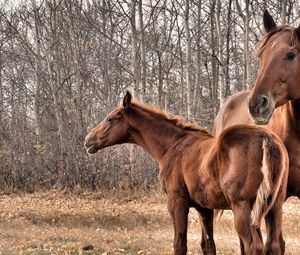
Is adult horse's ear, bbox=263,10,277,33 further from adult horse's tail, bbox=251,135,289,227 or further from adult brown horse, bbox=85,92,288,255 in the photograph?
adult horse's tail, bbox=251,135,289,227

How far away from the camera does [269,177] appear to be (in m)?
4.68

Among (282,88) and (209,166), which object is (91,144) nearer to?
(209,166)

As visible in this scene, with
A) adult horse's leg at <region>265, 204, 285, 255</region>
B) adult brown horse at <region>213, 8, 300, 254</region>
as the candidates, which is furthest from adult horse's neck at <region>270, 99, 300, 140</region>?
adult horse's leg at <region>265, 204, 285, 255</region>

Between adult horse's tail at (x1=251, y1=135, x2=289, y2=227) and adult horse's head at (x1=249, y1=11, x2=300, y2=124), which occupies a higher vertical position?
adult horse's head at (x1=249, y1=11, x2=300, y2=124)

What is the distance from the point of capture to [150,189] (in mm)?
15320

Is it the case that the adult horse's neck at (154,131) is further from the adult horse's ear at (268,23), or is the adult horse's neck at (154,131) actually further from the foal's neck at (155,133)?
the adult horse's ear at (268,23)

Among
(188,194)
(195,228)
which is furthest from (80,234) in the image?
(188,194)

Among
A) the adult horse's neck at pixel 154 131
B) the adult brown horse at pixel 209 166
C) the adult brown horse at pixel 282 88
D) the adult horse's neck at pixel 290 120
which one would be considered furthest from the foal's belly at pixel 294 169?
the adult horse's neck at pixel 154 131

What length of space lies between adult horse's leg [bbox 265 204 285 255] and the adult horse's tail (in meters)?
0.19

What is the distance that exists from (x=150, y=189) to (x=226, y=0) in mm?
13737

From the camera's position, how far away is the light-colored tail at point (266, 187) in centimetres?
466

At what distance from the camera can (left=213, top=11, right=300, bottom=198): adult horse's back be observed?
4.81m

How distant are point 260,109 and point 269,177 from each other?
63cm

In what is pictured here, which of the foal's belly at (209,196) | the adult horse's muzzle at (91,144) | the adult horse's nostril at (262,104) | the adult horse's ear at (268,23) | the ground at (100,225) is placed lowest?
the ground at (100,225)
